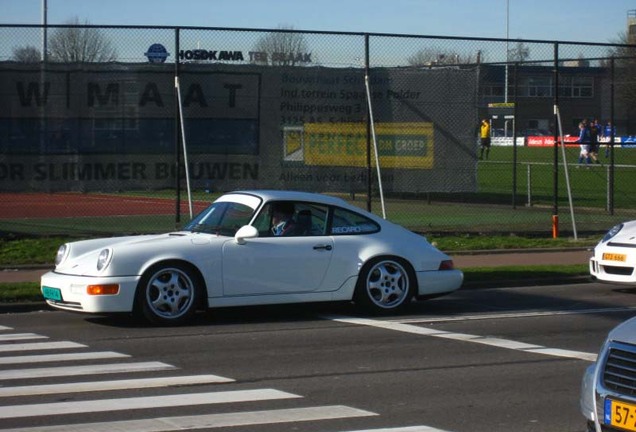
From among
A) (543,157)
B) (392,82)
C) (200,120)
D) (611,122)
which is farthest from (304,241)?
(543,157)

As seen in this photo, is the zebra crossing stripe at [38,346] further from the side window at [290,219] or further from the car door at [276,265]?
the side window at [290,219]

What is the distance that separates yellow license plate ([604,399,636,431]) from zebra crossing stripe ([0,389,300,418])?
10.2 ft

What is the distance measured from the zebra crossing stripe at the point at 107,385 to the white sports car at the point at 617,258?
686 cm

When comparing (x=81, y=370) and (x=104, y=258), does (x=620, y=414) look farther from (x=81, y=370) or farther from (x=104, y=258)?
(x=104, y=258)

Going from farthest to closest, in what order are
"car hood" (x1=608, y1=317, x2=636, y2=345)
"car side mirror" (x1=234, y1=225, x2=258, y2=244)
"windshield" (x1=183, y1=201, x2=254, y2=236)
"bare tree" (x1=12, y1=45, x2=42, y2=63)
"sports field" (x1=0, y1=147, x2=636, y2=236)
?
"sports field" (x1=0, y1=147, x2=636, y2=236)
"bare tree" (x1=12, y1=45, x2=42, y2=63)
"windshield" (x1=183, y1=201, x2=254, y2=236)
"car side mirror" (x1=234, y1=225, x2=258, y2=244)
"car hood" (x1=608, y1=317, x2=636, y2=345)

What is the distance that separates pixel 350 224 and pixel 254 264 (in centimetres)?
135

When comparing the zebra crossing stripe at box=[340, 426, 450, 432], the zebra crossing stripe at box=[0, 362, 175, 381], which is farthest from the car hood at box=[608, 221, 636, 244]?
the zebra crossing stripe at box=[340, 426, 450, 432]

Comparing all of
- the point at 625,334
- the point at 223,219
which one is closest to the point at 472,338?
the point at 223,219

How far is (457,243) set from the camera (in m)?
19.3

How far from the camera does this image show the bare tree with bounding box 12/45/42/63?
17891 millimetres

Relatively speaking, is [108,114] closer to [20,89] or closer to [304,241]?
[20,89]

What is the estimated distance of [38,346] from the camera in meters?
10.7

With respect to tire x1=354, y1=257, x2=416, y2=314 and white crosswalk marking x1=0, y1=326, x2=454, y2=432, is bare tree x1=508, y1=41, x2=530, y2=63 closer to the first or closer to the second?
tire x1=354, y1=257, x2=416, y2=314

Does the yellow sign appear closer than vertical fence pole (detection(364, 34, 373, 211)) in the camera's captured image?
No
